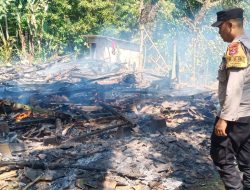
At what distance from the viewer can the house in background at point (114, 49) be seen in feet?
89.0

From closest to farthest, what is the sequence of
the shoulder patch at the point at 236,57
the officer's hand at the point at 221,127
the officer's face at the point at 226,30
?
1. the shoulder patch at the point at 236,57
2. the officer's hand at the point at 221,127
3. the officer's face at the point at 226,30

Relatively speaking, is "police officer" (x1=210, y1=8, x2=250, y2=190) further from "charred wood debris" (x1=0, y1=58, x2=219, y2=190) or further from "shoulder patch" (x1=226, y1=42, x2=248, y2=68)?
"charred wood debris" (x1=0, y1=58, x2=219, y2=190)

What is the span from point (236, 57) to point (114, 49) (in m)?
23.1

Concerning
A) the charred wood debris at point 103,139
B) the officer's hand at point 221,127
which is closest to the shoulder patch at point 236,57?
the officer's hand at point 221,127

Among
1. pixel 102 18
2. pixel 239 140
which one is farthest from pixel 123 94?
pixel 102 18

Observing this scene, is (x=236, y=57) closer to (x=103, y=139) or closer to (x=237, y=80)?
(x=237, y=80)

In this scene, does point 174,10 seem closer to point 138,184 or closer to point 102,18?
point 102,18

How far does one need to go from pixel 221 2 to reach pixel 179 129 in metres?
15.1

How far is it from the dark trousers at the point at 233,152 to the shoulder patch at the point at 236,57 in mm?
820

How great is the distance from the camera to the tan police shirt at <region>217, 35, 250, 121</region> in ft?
13.5

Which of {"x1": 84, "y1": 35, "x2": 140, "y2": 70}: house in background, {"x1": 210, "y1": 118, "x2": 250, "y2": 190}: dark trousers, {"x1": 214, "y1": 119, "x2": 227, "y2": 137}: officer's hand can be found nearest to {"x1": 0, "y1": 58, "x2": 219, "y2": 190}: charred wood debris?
{"x1": 210, "y1": 118, "x2": 250, "y2": 190}: dark trousers

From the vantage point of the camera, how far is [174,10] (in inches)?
1073

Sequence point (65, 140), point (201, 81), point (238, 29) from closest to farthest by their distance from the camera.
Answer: point (238, 29)
point (65, 140)
point (201, 81)

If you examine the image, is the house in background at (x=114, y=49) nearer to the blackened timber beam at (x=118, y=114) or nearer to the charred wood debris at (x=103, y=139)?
the charred wood debris at (x=103, y=139)
